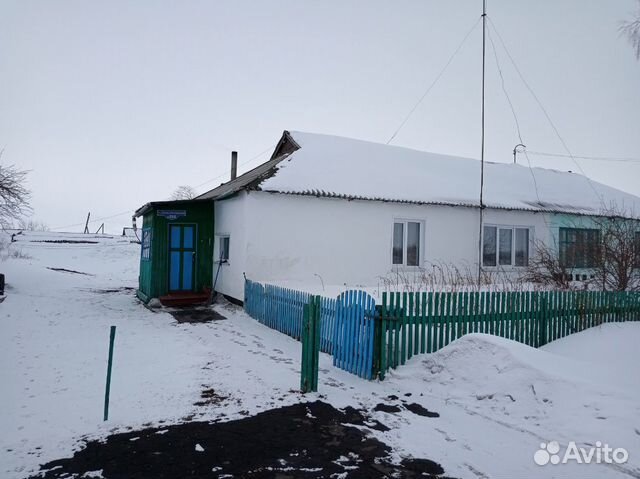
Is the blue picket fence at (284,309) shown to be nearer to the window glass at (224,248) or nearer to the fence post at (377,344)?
the fence post at (377,344)

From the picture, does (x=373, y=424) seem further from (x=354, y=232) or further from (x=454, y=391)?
(x=354, y=232)

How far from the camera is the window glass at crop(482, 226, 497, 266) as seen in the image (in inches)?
614

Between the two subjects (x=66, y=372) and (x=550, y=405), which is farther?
(x=66, y=372)

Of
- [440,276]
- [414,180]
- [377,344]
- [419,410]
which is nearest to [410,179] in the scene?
[414,180]

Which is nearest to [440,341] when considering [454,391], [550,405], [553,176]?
[454,391]

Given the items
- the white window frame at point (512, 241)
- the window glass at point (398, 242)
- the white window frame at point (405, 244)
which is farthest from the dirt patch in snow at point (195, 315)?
the white window frame at point (512, 241)

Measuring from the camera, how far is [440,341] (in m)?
6.91

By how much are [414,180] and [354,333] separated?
391 inches

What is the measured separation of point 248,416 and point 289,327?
4.57 meters

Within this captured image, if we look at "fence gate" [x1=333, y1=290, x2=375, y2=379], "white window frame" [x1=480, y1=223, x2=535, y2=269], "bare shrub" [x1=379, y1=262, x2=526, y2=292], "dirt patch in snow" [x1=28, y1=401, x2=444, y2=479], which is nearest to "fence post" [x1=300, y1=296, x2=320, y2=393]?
"fence gate" [x1=333, y1=290, x2=375, y2=379]

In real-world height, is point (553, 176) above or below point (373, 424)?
above

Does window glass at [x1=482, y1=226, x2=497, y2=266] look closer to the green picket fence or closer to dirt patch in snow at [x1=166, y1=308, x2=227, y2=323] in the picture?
the green picket fence

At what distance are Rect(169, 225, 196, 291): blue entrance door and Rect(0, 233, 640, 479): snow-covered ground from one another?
4.53 meters

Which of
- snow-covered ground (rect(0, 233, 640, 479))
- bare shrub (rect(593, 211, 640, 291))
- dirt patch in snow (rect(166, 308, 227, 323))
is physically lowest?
dirt patch in snow (rect(166, 308, 227, 323))
